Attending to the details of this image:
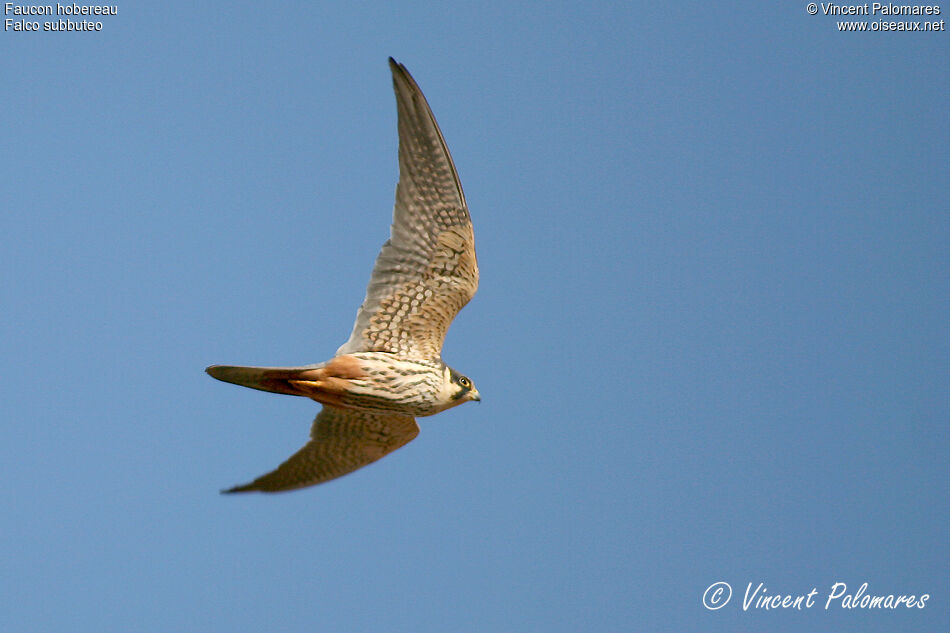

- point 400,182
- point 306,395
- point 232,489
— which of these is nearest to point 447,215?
point 400,182

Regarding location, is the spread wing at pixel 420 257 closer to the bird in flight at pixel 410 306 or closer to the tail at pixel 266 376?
the bird in flight at pixel 410 306

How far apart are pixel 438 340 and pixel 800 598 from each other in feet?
15.1

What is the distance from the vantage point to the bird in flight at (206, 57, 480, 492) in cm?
835

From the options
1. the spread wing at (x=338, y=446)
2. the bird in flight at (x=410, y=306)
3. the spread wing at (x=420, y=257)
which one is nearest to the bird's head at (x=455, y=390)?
the bird in flight at (x=410, y=306)

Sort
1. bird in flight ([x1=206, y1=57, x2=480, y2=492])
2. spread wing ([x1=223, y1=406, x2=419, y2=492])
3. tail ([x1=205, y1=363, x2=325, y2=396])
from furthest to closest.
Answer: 1. spread wing ([x1=223, y1=406, x2=419, y2=492])
2. bird in flight ([x1=206, y1=57, x2=480, y2=492])
3. tail ([x1=205, y1=363, x2=325, y2=396])

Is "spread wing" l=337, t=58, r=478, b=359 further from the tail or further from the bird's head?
the tail

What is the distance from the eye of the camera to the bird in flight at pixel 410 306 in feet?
27.4

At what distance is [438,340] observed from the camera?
895 cm

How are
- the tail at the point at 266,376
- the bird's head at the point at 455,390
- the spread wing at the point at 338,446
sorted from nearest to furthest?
the tail at the point at 266,376, the bird's head at the point at 455,390, the spread wing at the point at 338,446

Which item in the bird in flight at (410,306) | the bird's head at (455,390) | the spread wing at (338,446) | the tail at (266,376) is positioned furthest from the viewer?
the spread wing at (338,446)

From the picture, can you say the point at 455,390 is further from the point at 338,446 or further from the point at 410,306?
the point at 338,446

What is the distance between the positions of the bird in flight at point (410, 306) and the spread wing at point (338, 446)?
2.78ft

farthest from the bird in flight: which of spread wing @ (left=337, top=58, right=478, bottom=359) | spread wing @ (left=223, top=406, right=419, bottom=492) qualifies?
spread wing @ (left=223, top=406, right=419, bottom=492)

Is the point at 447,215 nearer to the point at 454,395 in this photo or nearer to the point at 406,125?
the point at 406,125
